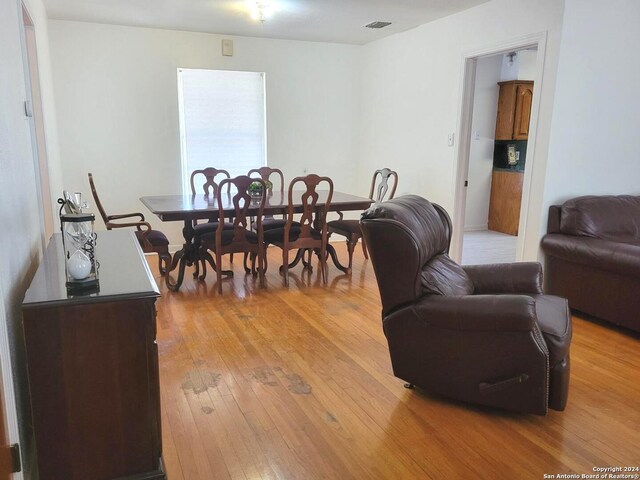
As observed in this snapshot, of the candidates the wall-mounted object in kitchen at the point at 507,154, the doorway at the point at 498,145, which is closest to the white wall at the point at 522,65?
the doorway at the point at 498,145

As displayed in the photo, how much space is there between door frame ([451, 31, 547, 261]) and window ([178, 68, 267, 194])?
247 centimetres

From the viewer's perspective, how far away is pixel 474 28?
169 inches

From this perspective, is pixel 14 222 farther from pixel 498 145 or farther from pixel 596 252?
pixel 498 145

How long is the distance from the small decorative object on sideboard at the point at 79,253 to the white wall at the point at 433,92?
10.8 ft

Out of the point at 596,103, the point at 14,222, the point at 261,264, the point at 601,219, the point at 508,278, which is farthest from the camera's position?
the point at 261,264

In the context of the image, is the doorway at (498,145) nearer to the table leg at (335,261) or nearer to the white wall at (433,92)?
the white wall at (433,92)

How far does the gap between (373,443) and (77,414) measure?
117 centimetres

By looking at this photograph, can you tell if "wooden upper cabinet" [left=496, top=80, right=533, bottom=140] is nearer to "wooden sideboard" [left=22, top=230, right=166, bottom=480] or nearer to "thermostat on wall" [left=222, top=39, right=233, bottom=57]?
"thermostat on wall" [left=222, top=39, right=233, bottom=57]

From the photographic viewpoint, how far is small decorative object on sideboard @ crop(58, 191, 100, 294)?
1.65 metres

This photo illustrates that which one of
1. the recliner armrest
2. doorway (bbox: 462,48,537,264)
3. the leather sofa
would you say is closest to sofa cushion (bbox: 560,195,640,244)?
the leather sofa

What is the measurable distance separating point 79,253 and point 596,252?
321 centimetres

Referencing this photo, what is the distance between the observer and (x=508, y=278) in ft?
8.64

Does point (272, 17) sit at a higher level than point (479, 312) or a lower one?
higher

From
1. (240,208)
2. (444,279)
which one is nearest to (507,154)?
(240,208)
